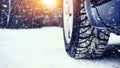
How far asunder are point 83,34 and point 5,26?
4527mm

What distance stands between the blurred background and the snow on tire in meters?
4.15

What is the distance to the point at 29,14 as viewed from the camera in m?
7.41

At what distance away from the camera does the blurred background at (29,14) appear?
7.22m

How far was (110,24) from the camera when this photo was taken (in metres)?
2.13

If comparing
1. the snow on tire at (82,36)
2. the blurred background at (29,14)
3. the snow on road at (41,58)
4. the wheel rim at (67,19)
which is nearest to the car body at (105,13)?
the snow on tire at (82,36)

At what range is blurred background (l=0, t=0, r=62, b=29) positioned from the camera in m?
7.22

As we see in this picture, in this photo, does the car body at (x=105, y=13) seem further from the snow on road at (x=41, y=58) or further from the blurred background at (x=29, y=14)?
the blurred background at (x=29, y=14)

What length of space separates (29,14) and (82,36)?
4703mm

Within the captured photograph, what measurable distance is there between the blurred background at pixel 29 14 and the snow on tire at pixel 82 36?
4.15 metres

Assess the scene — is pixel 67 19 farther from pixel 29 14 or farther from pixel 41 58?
pixel 29 14

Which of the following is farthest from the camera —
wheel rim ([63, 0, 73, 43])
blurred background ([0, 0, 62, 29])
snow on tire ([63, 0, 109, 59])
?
blurred background ([0, 0, 62, 29])

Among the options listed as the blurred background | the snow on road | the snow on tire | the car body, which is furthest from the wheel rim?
the blurred background

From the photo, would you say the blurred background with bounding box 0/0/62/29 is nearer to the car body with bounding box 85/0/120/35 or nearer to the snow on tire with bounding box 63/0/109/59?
the snow on tire with bounding box 63/0/109/59

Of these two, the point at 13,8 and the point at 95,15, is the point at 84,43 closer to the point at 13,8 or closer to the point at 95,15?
the point at 95,15
